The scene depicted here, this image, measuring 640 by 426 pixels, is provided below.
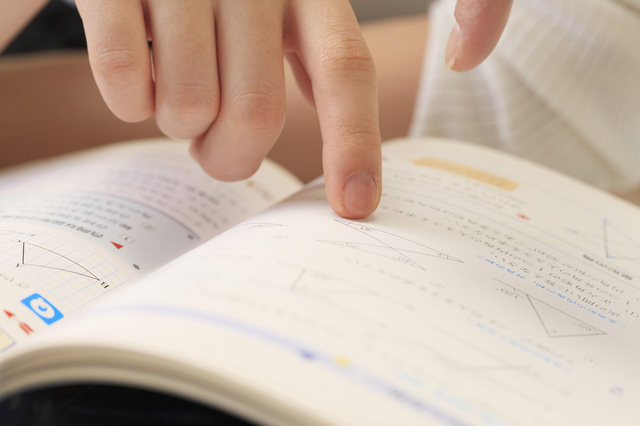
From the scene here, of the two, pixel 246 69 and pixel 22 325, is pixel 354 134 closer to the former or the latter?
pixel 246 69

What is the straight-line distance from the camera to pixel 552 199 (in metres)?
0.40

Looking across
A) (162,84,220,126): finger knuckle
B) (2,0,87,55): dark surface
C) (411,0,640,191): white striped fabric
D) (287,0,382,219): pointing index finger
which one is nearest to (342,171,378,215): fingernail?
(287,0,382,219): pointing index finger

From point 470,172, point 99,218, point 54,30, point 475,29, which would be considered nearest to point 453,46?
point 475,29

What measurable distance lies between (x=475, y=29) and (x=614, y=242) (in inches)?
7.7

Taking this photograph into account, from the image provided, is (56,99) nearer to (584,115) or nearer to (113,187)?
(113,187)

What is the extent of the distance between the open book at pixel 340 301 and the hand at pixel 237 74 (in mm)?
44

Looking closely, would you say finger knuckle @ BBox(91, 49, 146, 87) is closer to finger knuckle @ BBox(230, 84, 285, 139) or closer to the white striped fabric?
finger knuckle @ BBox(230, 84, 285, 139)

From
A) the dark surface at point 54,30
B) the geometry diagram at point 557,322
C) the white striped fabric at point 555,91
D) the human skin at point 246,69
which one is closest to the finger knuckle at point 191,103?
the human skin at point 246,69

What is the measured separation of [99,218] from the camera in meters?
0.34

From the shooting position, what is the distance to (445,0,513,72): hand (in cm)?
29

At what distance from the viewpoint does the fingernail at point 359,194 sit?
0.94ft

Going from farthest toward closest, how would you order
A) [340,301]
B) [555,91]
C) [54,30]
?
[54,30]
[555,91]
[340,301]

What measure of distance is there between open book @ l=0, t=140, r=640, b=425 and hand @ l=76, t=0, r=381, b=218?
4 centimetres

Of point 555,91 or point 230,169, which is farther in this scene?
point 555,91
